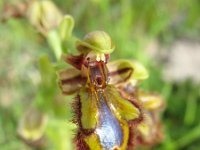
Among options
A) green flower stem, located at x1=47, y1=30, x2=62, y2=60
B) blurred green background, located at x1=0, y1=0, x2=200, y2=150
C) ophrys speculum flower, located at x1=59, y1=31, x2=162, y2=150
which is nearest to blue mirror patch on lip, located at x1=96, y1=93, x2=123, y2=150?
ophrys speculum flower, located at x1=59, y1=31, x2=162, y2=150

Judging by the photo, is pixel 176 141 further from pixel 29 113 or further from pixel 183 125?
pixel 29 113

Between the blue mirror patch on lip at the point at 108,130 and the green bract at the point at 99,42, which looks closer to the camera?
the blue mirror patch on lip at the point at 108,130

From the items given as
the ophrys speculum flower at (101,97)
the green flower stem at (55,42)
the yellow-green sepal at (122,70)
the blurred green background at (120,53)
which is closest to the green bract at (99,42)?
the ophrys speculum flower at (101,97)

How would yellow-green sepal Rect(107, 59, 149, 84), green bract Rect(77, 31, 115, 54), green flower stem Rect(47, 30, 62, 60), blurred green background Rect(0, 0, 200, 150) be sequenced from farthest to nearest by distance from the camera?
blurred green background Rect(0, 0, 200, 150), green flower stem Rect(47, 30, 62, 60), yellow-green sepal Rect(107, 59, 149, 84), green bract Rect(77, 31, 115, 54)

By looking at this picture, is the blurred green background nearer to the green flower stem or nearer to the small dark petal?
the green flower stem

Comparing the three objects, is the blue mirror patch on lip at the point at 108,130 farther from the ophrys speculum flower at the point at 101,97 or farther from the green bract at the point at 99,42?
the green bract at the point at 99,42
